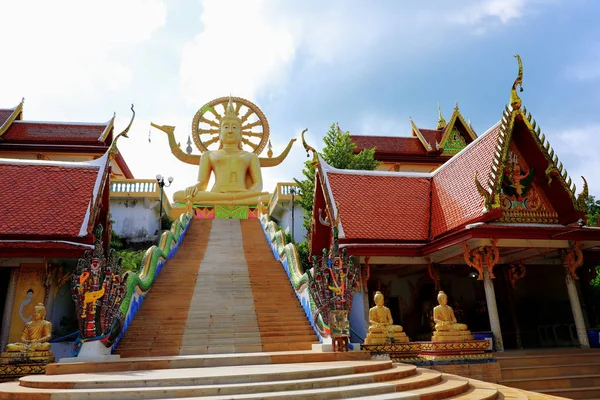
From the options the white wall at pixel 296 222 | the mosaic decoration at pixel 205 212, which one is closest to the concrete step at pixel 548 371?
the white wall at pixel 296 222

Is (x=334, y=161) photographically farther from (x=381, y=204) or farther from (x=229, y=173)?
(x=229, y=173)

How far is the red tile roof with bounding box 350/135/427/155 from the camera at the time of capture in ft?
85.8

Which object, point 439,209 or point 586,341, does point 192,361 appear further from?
point 586,341

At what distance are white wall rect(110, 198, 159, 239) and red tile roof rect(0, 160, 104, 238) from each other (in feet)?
24.2

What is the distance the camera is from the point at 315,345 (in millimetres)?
8172

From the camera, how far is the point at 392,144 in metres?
26.9

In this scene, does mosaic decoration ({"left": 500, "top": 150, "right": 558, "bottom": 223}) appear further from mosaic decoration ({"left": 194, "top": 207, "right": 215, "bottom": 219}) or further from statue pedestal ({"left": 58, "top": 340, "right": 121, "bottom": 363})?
mosaic decoration ({"left": 194, "top": 207, "right": 215, "bottom": 219})

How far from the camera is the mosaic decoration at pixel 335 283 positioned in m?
8.16

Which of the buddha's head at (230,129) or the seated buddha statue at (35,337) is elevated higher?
the buddha's head at (230,129)

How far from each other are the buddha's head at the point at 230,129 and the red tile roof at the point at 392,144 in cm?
676

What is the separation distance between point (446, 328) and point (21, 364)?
7.44 m

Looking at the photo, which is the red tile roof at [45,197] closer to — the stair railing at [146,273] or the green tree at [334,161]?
the stair railing at [146,273]

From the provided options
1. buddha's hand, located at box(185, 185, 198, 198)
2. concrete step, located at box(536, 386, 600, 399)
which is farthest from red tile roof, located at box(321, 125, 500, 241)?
buddha's hand, located at box(185, 185, 198, 198)

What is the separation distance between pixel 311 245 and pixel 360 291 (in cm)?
302
